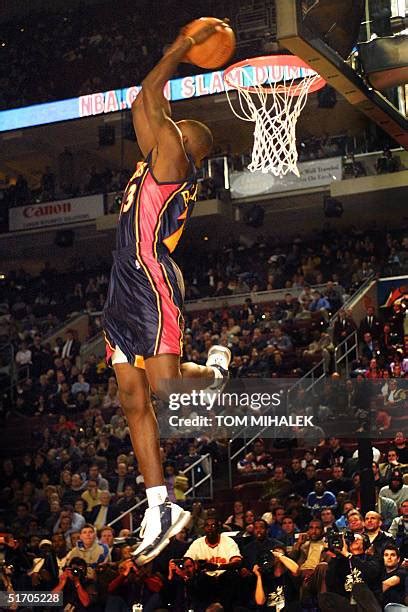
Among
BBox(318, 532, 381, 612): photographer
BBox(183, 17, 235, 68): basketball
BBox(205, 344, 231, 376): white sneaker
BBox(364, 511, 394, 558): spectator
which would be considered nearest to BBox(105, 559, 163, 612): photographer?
BBox(318, 532, 381, 612): photographer

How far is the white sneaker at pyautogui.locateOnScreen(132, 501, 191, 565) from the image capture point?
5.36 m

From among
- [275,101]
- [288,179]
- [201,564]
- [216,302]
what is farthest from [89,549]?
[288,179]

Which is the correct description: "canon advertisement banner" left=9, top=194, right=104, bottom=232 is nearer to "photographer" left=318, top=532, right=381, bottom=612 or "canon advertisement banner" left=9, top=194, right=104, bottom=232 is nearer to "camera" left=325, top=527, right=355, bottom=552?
"camera" left=325, top=527, right=355, bottom=552

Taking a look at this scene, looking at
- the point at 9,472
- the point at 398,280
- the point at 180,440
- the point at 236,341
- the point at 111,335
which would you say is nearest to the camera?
the point at 111,335

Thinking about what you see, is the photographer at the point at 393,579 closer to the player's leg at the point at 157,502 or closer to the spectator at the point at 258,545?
the spectator at the point at 258,545

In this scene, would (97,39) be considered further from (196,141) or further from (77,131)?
(196,141)

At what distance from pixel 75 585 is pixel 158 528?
12.8 ft

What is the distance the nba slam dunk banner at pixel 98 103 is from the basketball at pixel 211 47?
36.2 ft

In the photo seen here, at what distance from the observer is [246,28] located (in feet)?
44.5

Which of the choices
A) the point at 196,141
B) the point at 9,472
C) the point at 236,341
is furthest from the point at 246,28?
the point at 196,141

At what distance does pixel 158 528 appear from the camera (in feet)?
17.7

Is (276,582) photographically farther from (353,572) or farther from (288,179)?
(288,179)

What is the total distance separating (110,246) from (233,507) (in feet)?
31.7

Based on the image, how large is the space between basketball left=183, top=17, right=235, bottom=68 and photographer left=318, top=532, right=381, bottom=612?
3915 millimetres
